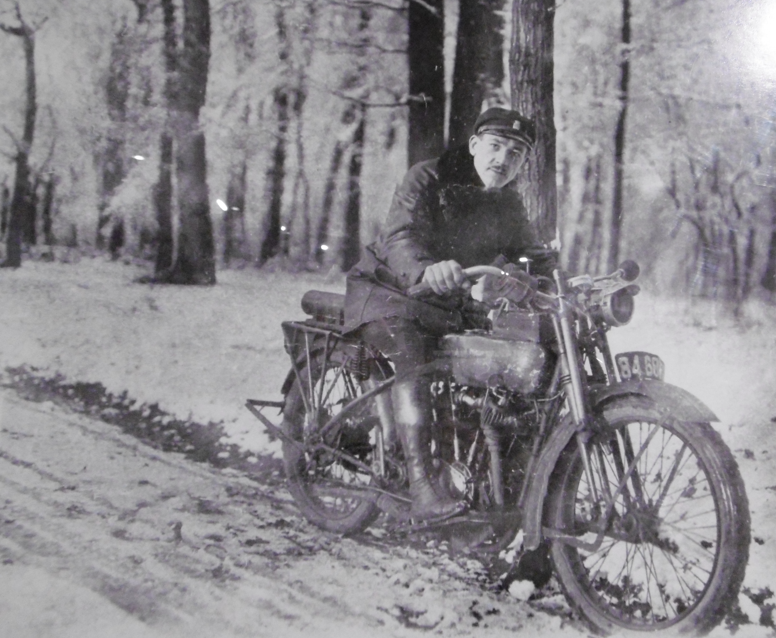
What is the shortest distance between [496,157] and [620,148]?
1.69ft

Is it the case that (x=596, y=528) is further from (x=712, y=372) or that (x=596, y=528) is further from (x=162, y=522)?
(x=162, y=522)

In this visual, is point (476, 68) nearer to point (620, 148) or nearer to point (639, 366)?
point (620, 148)

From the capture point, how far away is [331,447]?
8.87 ft

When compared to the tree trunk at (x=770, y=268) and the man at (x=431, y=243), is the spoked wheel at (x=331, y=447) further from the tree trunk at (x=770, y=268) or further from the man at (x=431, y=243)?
the tree trunk at (x=770, y=268)

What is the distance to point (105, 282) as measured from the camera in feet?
8.96

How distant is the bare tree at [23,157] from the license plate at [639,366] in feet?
8.32

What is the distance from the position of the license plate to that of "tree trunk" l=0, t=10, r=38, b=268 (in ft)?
8.32

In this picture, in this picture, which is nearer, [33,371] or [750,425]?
[750,425]

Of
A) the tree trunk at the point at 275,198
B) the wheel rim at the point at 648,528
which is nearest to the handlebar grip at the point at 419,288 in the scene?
the tree trunk at the point at 275,198

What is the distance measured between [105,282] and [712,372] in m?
2.50

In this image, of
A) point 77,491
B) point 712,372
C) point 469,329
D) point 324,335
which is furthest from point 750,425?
point 77,491

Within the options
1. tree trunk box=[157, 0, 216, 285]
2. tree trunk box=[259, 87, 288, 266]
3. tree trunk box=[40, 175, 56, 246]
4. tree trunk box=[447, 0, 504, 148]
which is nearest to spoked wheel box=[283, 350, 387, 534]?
tree trunk box=[259, 87, 288, 266]

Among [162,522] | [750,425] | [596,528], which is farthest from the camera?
[162,522]

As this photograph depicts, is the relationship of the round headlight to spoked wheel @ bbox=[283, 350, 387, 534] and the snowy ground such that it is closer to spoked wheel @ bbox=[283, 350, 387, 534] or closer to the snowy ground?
spoked wheel @ bbox=[283, 350, 387, 534]
